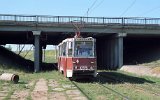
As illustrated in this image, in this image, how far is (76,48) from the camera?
85.9ft

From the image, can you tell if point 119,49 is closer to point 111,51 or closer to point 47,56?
point 111,51

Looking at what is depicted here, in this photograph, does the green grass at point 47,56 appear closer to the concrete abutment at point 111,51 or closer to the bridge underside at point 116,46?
the concrete abutment at point 111,51

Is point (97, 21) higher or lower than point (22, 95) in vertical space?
higher

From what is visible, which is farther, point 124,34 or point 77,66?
point 124,34

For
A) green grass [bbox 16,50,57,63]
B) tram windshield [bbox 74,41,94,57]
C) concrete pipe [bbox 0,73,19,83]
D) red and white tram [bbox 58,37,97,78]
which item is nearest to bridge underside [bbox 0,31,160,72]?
red and white tram [bbox 58,37,97,78]

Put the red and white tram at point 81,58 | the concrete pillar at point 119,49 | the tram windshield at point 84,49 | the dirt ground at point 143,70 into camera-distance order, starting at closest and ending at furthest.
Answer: the red and white tram at point 81,58 → the tram windshield at point 84,49 → the dirt ground at point 143,70 → the concrete pillar at point 119,49

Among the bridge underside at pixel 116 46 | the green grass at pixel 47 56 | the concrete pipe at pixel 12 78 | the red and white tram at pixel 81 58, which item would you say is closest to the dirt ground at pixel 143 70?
the bridge underside at pixel 116 46

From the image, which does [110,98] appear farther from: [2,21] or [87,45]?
[2,21]

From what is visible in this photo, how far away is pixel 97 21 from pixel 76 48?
67.1 feet

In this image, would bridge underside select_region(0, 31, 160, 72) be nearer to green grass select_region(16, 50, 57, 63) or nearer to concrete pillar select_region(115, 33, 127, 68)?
concrete pillar select_region(115, 33, 127, 68)

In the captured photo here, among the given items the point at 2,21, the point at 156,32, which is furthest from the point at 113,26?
the point at 2,21

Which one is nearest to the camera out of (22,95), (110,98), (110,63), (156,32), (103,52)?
(110,98)

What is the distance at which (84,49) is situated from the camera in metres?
26.2

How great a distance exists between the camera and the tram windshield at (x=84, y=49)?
26.1 metres
